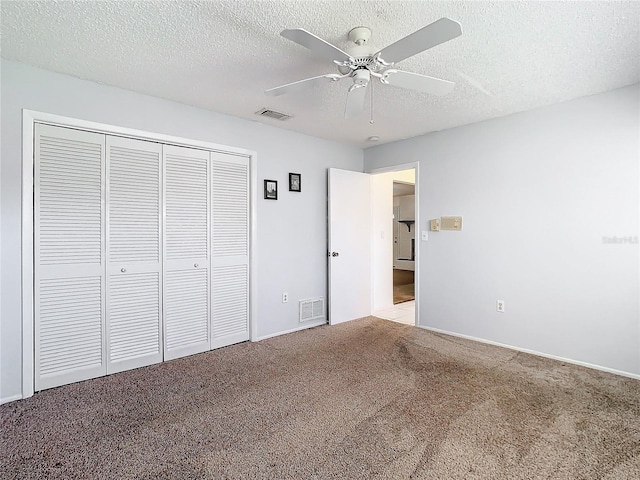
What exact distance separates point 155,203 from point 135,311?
3.19 feet

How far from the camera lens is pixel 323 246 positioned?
4.54m

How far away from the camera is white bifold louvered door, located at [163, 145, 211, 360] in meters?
3.26

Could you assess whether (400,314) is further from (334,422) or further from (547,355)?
(334,422)

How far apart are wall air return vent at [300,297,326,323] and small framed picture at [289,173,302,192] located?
1.37m

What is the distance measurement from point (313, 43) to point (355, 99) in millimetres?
654

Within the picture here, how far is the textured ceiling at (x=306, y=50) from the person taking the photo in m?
1.90

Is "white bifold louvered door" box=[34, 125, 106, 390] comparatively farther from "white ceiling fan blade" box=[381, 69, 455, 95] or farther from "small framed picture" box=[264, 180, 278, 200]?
"white ceiling fan blade" box=[381, 69, 455, 95]

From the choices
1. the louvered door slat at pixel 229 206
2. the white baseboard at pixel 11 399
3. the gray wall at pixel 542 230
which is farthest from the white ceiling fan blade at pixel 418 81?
the white baseboard at pixel 11 399

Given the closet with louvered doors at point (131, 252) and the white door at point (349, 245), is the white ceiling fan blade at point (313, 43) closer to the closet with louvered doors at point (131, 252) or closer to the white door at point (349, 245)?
the closet with louvered doors at point (131, 252)

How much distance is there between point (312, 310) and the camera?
14.4ft

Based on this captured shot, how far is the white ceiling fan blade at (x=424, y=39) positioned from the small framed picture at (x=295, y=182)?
7.74 feet

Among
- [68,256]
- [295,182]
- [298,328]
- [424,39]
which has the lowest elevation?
[298,328]

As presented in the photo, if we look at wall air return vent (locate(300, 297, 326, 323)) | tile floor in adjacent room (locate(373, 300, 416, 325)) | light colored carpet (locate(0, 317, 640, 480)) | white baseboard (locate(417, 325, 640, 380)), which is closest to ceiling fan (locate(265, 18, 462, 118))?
light colored carpet (locate(0, 317, 640, 480))

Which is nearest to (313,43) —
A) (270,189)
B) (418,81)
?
(418,81)
